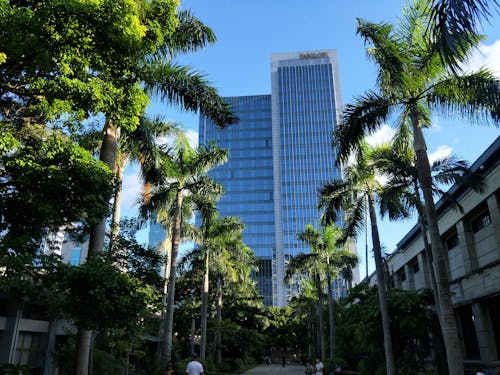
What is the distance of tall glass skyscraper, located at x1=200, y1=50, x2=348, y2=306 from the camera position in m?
119

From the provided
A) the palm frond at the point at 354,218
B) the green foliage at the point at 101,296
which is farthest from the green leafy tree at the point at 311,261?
the green foliage at the point at 101,296

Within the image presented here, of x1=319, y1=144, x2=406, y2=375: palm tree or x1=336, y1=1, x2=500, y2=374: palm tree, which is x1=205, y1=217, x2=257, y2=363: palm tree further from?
x1=336, y1=1, x2=500, y2=374: palm tree

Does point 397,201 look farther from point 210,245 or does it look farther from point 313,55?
point 313,55

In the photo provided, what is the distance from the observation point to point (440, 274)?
1189 centimetres

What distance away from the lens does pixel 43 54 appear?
7.86m

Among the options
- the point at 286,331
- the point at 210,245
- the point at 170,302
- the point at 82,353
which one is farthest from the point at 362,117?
the point at 286,331

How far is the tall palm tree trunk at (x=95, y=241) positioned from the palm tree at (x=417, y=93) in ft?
24.1

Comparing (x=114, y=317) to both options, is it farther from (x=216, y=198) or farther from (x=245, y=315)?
(x=245, y=315)

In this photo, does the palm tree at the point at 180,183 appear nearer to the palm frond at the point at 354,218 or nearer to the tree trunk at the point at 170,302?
the tree trunk at the point at 170,302

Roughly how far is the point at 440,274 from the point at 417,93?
5.60m

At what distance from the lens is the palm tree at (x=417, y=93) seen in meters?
12.3

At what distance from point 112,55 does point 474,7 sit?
6.38 metres

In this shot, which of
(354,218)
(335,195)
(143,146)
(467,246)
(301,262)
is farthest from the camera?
(301,262)

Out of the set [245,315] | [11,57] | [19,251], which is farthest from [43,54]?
[245,315]
